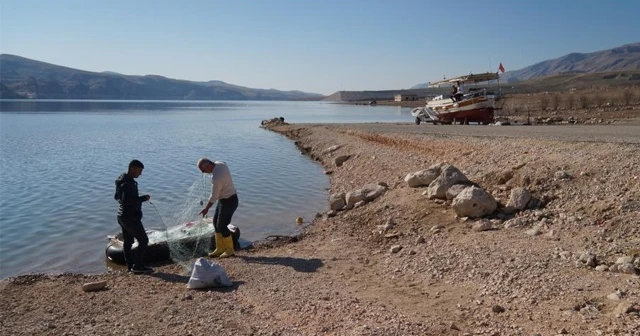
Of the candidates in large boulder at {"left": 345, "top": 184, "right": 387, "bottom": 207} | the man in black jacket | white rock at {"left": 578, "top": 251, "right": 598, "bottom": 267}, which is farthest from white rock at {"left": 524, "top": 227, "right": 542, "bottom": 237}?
the man in black jacket

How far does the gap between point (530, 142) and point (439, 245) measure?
8.17 meters

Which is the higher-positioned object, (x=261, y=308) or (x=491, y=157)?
(x=491, y=157)

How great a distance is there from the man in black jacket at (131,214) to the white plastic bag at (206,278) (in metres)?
1.85

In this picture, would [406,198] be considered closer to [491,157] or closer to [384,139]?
[491,157]

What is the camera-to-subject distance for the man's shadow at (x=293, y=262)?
9452 millimetres

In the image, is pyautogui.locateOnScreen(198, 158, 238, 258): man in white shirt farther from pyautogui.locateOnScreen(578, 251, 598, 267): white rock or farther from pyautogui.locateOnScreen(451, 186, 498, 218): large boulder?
pyautogui.locateOnScreen(578, 251, 598, 267): white rock

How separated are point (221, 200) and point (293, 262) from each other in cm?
194

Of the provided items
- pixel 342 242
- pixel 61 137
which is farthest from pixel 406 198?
pixel 61 137

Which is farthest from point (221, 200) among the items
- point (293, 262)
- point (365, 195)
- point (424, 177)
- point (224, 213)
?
point (424, 177)

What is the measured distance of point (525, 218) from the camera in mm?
9875

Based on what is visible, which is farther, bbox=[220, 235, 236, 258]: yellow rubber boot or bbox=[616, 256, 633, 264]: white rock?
bbox=[220, 235, 236, 258]: yellow rubber boot

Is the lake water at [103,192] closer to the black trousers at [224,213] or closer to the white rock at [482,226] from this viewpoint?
the black trousers at [224,213]

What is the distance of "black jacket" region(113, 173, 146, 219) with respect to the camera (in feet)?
31.1

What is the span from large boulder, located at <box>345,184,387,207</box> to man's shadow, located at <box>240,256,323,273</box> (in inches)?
166
